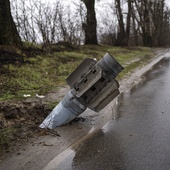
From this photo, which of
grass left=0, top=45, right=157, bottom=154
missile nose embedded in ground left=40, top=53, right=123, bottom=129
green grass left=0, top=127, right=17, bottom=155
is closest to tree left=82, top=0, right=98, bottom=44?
grass left=0, top=45, right=157, bottom=154

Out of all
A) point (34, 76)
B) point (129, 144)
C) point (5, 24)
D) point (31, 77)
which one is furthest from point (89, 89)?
point (5, 24)

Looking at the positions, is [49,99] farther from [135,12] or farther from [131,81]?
[135,12]

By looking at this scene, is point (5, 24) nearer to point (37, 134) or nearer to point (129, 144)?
point (37, 134)

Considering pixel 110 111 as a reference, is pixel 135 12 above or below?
above

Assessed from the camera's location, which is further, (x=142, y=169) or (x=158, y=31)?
(x=158, y=31)

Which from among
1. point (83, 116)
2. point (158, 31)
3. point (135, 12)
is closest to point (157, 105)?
point (83, 116)

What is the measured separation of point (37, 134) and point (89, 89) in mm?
1151

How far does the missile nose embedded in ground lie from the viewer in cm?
518

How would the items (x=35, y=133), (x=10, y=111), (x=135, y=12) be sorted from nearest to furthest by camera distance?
(x=35, y=133) → (x=10, y=111) → (x=135, y=12)

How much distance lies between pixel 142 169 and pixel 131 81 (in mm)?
7383

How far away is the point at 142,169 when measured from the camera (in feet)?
12.1

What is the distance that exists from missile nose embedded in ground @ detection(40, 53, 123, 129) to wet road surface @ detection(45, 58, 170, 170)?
1.83 ft

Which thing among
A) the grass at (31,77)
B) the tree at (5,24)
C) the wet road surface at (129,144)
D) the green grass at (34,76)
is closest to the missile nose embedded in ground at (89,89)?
the wet road surface at (129,144)

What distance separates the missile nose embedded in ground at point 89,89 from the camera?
5.18 metres
